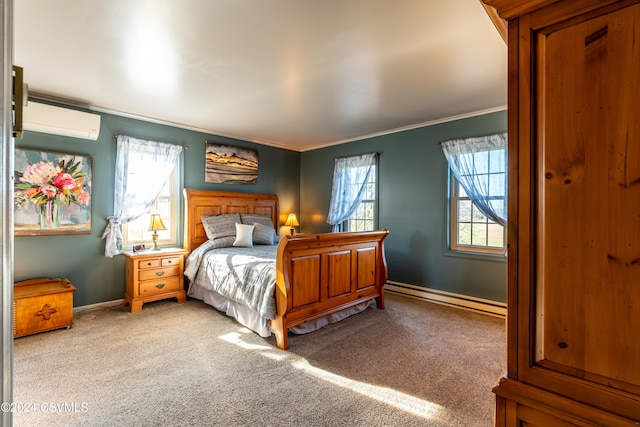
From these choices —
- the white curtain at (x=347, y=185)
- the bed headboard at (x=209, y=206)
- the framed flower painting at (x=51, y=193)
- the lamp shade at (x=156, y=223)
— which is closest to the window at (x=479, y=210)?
the white curtain at (x=347, y=185)

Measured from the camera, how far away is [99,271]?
12.2 feet

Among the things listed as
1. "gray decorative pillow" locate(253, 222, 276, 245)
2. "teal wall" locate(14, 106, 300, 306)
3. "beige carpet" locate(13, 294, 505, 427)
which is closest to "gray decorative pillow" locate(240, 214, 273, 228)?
"gray decorative pillow" locate(253, 222, 276, 245)

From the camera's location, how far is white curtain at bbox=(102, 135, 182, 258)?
12.3 feet

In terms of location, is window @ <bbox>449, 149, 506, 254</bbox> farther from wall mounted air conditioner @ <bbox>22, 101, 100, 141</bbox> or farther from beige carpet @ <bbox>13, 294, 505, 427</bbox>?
wall mounted air conditioner @ <bbox>22, 101, 100, 141</bbox>

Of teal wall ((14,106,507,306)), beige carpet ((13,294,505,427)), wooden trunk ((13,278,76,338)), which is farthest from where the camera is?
teal wall ((14,106,507,306))

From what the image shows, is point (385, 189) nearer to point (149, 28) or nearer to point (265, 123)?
point (265, 123)

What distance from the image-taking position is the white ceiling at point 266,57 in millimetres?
1873

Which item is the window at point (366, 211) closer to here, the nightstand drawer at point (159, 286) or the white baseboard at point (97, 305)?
the nightstand drawer at point (159, 286)

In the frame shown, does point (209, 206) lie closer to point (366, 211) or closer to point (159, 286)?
point (159, 286)

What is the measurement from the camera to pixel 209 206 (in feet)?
14.9

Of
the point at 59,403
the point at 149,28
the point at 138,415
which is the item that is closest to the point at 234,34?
the point at 149,28

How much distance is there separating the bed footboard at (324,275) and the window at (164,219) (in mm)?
2398

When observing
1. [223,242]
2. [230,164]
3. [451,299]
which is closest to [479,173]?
[451,299]

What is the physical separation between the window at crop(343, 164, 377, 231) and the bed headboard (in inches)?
57.2
